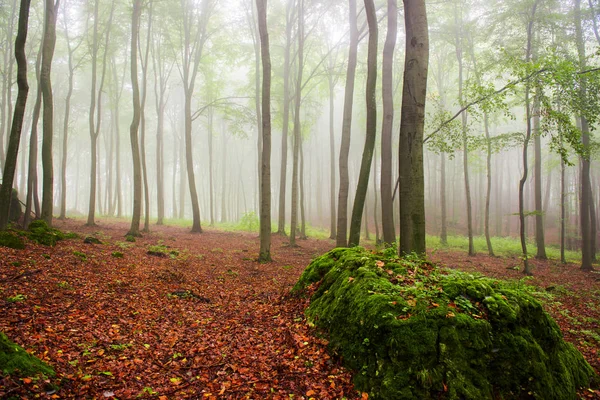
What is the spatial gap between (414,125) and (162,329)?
18.9 ft

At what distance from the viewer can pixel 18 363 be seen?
2.74m

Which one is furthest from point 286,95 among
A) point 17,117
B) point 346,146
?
point 17,117

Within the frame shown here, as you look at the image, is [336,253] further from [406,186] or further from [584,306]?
[584,306]

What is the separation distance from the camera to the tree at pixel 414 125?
19.8ft

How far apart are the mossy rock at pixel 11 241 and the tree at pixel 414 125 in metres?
8.28

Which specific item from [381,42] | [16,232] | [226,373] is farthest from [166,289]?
[381,42]

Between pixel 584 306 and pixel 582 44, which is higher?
pixel 582 44

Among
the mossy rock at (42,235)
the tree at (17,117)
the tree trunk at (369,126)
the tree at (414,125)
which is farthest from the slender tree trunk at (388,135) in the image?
the tree at (17,117)

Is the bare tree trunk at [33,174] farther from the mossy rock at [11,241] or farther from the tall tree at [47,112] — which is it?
the mossy rock at [11,241]

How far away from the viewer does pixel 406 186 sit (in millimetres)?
6156

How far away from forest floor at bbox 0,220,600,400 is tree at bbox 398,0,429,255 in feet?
8.92

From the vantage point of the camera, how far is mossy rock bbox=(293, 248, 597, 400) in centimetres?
301

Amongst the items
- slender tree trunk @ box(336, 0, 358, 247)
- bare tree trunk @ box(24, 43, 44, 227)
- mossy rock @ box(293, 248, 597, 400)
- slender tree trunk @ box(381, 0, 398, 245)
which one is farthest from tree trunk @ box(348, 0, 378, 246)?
bare tree trunk @ box(24, 43, 44, 227)

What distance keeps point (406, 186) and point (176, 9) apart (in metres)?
16.7
